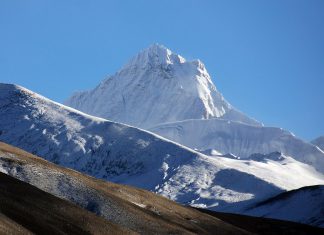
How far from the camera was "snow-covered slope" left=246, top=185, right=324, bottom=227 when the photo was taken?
14762 cm

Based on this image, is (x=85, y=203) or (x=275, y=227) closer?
(x=85, y=203)

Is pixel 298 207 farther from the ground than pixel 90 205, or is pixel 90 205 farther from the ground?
pixel 298 207

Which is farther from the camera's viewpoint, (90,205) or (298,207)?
(298,207)

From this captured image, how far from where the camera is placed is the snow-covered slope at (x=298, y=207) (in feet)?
484

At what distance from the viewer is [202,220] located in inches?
3017

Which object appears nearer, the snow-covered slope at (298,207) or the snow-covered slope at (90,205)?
the snow-covered slope at (90,205)

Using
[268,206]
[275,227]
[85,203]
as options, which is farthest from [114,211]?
[268,206]

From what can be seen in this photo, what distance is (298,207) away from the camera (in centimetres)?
15662

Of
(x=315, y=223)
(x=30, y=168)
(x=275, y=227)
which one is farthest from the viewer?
(x=315, y=223)

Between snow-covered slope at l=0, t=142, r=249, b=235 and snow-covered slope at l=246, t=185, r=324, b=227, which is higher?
snow-covered slope at l=246, t=185, r=324, b=227

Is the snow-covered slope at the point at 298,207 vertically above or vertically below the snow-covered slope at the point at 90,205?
above

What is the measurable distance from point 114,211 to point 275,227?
41.7m

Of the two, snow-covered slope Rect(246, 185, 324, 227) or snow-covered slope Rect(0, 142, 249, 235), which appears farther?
snow-covered slope Rect(246, 185, 324, 227)

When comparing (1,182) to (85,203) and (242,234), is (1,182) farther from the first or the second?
(242,234)
